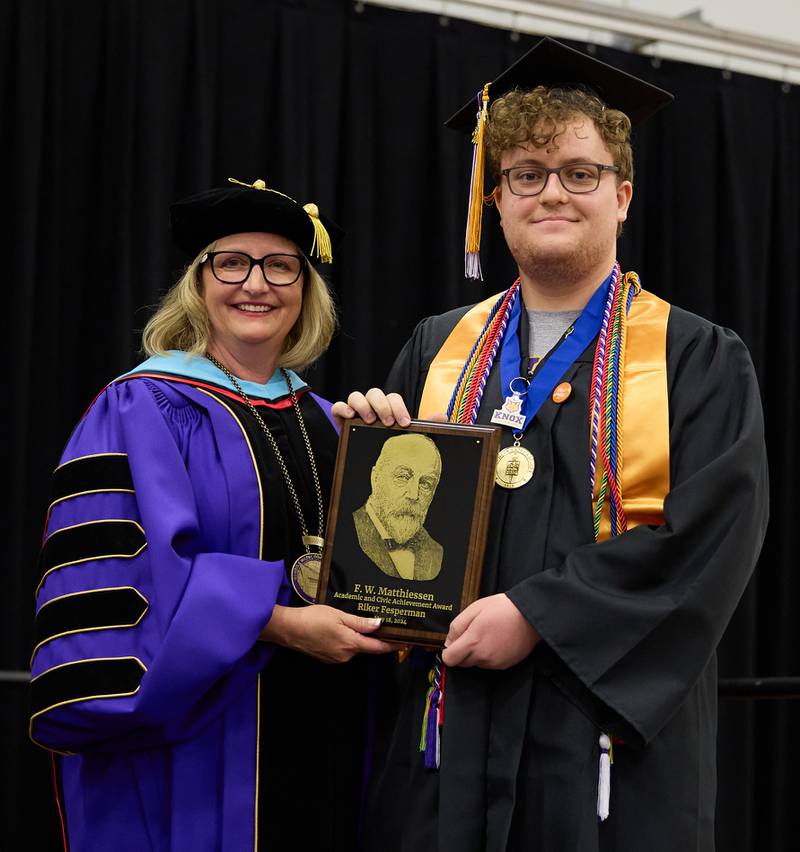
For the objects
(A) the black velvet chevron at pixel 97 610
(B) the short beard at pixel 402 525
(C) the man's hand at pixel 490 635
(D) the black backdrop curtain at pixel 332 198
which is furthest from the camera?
(D) the black backdrop curtain at pixel 332 198

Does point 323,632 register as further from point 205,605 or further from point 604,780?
point 604,780

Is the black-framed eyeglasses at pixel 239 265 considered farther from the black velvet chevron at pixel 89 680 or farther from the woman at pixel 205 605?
the black velvet chevron at pixel 89 680

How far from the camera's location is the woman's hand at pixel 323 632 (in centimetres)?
204

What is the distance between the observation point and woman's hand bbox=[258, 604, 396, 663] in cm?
204

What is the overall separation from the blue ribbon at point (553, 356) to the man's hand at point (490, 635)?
0.35 m

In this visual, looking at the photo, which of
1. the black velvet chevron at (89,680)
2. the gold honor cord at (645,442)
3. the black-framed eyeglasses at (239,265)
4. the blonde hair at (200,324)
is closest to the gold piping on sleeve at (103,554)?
the black velvet chevron at (89,680)

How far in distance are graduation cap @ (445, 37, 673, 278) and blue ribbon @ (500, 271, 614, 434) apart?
1.00 feet

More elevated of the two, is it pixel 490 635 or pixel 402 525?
pixel 402 525

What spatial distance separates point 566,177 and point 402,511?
0.71m

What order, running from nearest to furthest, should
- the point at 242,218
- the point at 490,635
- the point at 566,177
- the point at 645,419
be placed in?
1. the point at 490,635
2. the point at 645,419
3. the point at 566,177
4. the point at 242,218

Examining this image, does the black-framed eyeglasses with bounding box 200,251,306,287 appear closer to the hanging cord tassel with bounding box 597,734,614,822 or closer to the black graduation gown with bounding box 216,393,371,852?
the black graduation gown with bounding box 216,393,371,852

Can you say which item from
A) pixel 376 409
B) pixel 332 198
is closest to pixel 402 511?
pixel 376 409

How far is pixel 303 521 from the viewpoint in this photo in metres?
2.34

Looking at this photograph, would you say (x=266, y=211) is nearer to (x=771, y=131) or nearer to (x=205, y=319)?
(x=205, y=319)
